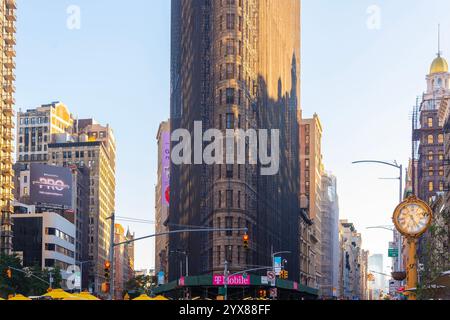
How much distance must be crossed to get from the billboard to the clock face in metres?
164

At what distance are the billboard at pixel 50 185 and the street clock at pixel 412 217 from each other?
164 metres

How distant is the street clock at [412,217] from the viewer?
91.4ft

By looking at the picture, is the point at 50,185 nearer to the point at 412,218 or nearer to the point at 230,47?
the point at 230,47

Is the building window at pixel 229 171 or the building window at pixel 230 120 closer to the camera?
the building window at pixel 229 171

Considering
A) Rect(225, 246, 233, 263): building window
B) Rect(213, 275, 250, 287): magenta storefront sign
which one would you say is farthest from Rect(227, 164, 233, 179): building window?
Rect(213, 275, 250, 287): magenta storefront sign

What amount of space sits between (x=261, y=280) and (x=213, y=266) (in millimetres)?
7948

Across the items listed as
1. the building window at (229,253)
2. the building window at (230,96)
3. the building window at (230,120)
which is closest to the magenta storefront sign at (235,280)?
the building window at (229,253)

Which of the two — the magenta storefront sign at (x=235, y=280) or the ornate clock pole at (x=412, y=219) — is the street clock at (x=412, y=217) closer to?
the ornate clock pole at (x=412, y=219)

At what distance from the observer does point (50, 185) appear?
189 metres

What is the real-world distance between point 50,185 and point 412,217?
168 meters

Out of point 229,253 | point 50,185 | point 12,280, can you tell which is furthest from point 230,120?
point 50,185

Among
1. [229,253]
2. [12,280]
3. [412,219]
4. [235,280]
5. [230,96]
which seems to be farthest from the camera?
[230,96]

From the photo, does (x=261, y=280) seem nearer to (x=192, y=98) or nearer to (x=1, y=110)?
(x=192, y=98)
